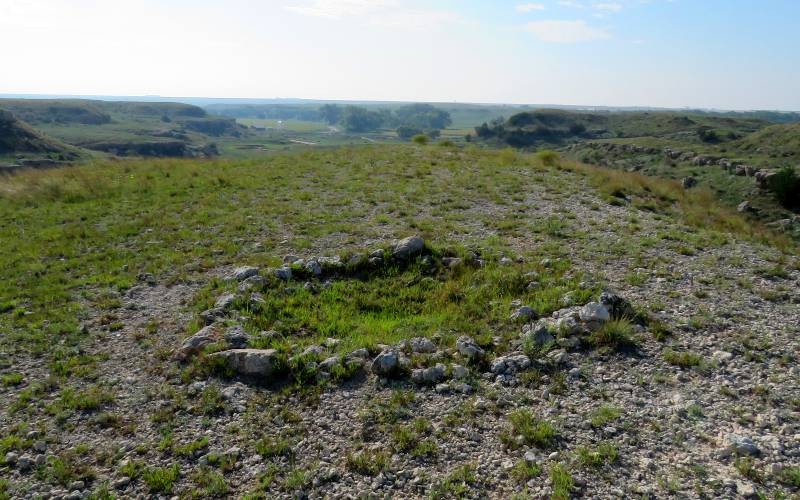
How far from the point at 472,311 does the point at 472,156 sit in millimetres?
19833

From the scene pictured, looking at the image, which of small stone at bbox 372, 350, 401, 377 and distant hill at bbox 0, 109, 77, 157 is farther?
distant hill at bbox 0, 109, 77, 157

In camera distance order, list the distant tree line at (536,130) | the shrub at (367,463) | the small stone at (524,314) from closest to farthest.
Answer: the shrub at (367,463) < the small stone at (524,314) < the distant tree line at (536,130)

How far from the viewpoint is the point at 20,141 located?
75.2 metres

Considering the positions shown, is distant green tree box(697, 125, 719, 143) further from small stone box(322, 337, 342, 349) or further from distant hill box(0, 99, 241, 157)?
small stone box(322, 337, 342, 349)

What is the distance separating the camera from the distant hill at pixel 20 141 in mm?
73000

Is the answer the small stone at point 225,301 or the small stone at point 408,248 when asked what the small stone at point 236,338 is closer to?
the small stone at point 225,301

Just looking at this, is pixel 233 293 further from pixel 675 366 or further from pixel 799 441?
pixel 799 441

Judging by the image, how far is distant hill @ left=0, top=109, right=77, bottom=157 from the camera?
73.0 metres

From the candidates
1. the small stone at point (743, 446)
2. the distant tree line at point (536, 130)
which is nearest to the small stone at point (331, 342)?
the small stone at point (743, 446)

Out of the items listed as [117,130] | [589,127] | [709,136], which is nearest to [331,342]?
[709,136]

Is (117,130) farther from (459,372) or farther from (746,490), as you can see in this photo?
(746,490)

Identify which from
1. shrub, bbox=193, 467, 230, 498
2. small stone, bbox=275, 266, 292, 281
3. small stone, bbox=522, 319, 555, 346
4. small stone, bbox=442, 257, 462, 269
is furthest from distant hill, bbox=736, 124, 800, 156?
shrub, bbox=193, 467, 230, 498

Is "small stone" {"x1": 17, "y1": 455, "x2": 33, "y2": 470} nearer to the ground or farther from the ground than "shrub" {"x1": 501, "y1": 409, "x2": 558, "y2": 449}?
nearer to the ground

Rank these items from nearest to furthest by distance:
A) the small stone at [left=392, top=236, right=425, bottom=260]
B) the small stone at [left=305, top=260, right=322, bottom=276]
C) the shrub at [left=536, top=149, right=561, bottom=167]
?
the small stone at [left=305, top=260, right=322, bottom=276], the small stone at [left=392, top=236, right=425, bottom=260], the shrub at [left=536, top=149, right=561, bottom=167]
